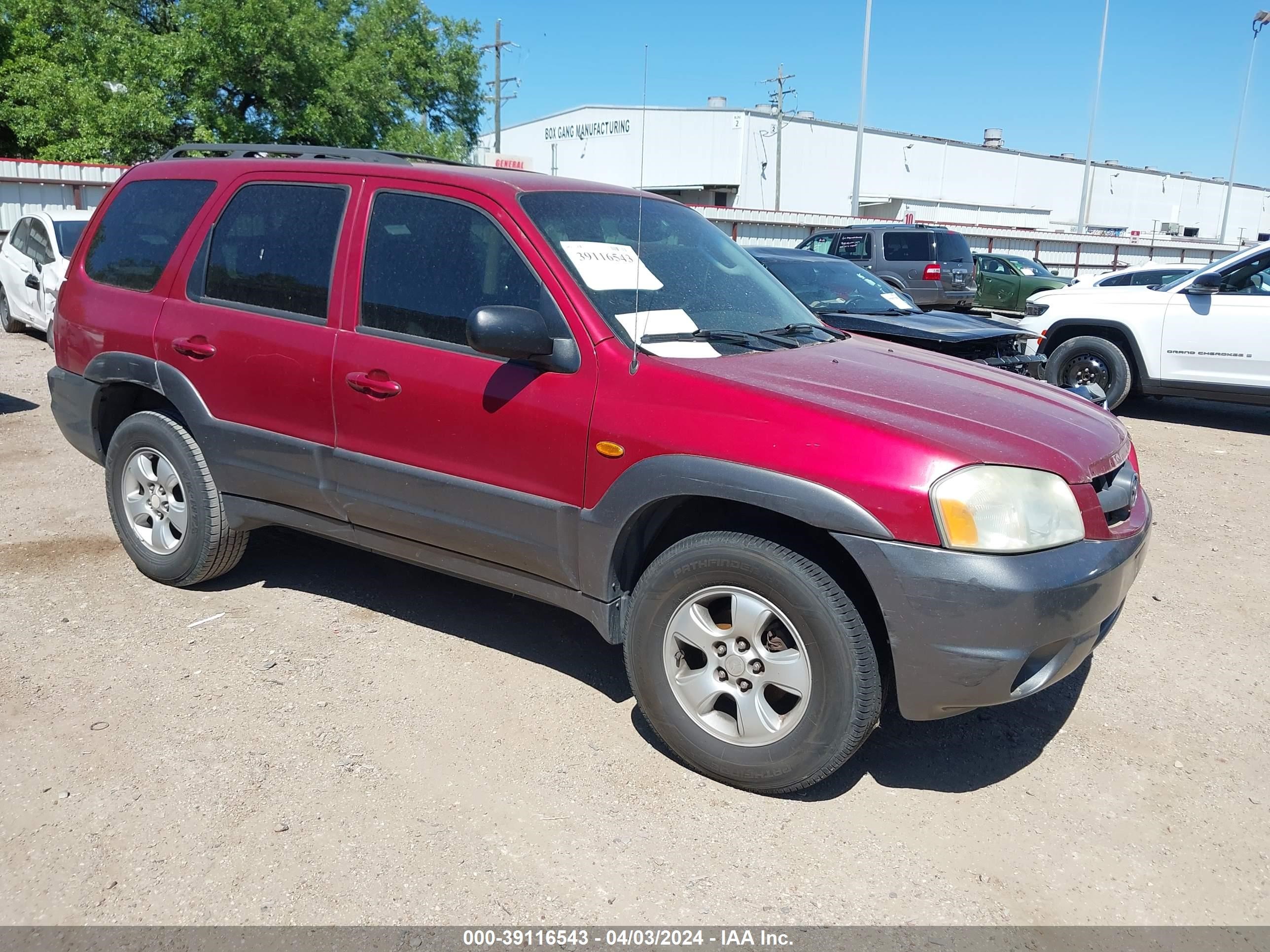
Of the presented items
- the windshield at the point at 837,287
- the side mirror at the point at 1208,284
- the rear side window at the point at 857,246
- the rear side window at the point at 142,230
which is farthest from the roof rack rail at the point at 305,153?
the rear side window at the point at 857,246

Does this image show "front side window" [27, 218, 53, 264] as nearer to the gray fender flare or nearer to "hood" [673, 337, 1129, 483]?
the gray fender flare

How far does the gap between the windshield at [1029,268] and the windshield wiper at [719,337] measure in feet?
63.9

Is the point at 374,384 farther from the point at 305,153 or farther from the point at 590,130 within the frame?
the point at 590,130

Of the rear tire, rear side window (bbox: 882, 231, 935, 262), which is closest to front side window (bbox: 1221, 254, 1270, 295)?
rear side window (bbox: 882, 231, 935, 262)

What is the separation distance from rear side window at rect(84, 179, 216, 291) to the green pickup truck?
18.8 metres

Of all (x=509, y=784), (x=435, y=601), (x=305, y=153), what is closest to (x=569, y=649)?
(x=435, y=601)

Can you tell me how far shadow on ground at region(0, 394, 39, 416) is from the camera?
834 cm

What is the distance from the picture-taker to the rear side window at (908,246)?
16719mm

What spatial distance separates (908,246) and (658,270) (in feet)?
46.9

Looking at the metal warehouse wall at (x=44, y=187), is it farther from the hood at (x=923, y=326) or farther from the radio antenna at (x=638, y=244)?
the radio antenna at (x=638, y=244)

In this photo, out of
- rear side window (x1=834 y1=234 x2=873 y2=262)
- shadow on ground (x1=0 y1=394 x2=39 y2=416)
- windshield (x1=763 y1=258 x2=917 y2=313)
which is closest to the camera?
windshield (x1=763 y1=258 x2=917 y2=313)

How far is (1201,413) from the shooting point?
406 inches

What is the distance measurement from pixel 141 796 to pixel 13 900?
49 cm

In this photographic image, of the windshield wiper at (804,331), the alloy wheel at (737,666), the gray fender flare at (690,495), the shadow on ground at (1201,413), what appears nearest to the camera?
the gray fender flare at (690,495)
